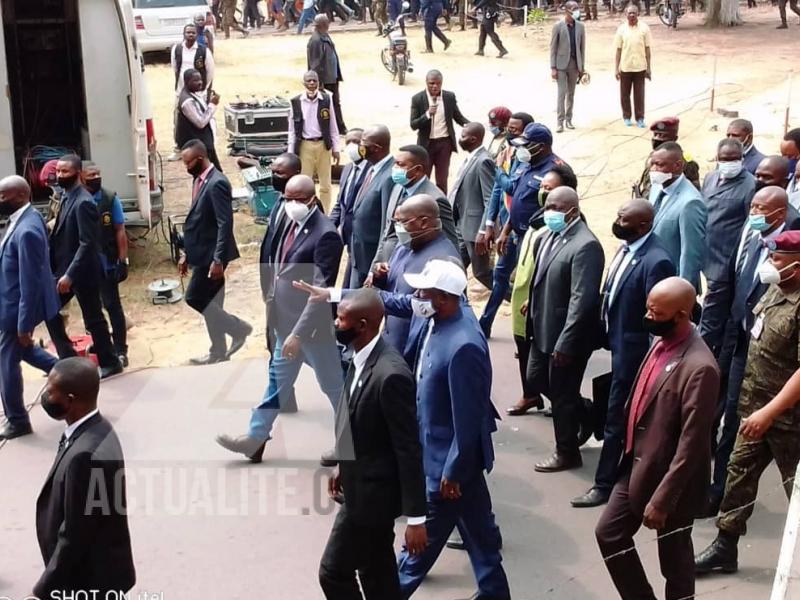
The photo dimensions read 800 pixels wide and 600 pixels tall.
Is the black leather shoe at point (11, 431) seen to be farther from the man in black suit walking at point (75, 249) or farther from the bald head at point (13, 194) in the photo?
the bald head at point (13, 194)

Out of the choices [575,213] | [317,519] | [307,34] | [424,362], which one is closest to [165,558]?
[317,519]

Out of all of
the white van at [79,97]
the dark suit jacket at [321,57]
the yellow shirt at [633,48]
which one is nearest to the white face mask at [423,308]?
the white van at [79,97]

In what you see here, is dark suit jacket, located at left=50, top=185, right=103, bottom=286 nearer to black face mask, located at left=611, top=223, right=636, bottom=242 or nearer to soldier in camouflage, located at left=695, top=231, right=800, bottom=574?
black face mask, located at left=611, top=223, right=636, bottom=242

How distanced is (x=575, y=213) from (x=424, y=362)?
6.22 feet

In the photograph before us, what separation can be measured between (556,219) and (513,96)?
12969mm

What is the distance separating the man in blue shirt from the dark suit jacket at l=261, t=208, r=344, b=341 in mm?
1955

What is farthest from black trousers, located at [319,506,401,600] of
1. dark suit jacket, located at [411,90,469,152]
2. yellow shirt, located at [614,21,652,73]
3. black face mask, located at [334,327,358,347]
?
yellow shirt, located at [614,21,652,73]

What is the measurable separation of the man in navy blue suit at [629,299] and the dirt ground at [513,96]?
12.1ft

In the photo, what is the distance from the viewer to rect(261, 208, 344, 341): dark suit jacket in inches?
273

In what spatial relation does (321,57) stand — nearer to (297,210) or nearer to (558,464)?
(297,210)

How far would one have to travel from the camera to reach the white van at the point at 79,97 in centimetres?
1051

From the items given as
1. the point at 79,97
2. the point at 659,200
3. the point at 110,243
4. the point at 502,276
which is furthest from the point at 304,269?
the point at 79,97

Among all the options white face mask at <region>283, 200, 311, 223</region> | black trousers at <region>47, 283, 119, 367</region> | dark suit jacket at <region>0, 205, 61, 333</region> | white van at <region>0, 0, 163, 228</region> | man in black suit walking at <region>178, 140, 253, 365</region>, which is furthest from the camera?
white van at <region>0, 0, 163, 228</region>

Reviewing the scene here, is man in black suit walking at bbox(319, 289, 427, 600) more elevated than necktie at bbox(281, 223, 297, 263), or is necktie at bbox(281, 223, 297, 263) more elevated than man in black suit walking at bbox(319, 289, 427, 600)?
necktie at bbox(281, 223, 297, 263)
